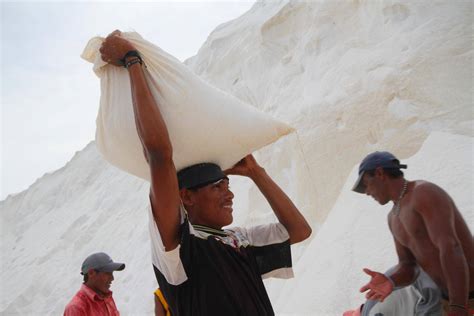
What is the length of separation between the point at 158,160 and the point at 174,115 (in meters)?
0.26

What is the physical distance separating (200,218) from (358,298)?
2537mm

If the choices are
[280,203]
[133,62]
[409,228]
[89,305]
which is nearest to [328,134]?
[409,228]

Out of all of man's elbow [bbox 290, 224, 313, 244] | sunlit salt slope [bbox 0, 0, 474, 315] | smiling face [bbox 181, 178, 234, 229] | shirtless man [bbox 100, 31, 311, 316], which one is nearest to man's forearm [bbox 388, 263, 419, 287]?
man's elbow [bbox 290, 224, 313, 244]

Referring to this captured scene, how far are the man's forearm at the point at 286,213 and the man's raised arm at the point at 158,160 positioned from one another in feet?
2.02

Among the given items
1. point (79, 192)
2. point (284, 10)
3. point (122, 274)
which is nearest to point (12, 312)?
point (122, 274)

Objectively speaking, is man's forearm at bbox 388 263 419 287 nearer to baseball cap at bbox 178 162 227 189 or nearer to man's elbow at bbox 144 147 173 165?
baseball cap at bbox 178 162 227 189

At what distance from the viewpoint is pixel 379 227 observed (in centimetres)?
418

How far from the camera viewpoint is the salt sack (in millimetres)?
1454

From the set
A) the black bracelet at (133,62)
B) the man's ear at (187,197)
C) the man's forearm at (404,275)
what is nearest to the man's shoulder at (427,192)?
the man's forearm at (404,275)

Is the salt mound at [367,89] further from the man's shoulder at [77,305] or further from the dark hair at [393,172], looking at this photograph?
the man's shoulder at [77,305]

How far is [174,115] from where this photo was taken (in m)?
1.49

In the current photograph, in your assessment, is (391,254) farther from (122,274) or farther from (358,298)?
(122,274)

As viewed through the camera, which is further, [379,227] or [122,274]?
[122,274]

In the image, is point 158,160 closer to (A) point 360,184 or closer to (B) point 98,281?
(A) point 360,184
